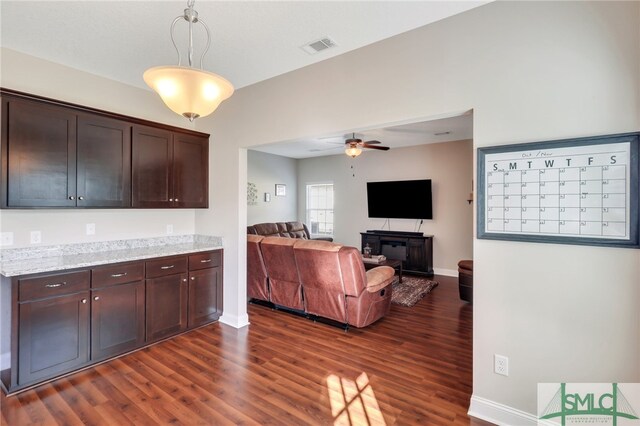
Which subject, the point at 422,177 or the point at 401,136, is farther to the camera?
the point at 422,177

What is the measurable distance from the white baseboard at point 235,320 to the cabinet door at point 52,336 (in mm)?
1426

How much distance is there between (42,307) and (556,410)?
379 cm

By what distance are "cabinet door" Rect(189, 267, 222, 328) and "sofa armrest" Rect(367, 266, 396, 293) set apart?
187 centimetres

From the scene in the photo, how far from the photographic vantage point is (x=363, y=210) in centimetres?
755

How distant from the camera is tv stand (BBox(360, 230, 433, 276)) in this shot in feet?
21.0

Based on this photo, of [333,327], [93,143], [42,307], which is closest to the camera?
[42,307]

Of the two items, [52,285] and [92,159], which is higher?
[92,159]

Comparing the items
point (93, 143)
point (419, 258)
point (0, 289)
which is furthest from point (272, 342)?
point (419, 258)

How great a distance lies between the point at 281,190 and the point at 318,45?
Answer: 564 cm

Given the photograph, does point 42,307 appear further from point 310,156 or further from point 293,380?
point 310,156

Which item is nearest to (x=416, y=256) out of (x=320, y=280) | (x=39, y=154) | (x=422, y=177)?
(x=422, y=177)

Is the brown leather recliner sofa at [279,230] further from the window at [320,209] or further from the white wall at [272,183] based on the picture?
the white wall at [272,183]

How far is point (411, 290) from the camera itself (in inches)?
206

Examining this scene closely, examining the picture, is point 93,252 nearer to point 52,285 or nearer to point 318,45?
point 52,285
